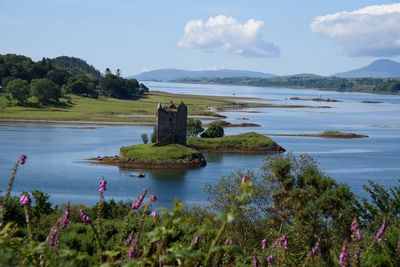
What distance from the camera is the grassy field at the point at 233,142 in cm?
8756

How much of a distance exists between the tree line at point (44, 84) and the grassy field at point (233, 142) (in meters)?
57.4

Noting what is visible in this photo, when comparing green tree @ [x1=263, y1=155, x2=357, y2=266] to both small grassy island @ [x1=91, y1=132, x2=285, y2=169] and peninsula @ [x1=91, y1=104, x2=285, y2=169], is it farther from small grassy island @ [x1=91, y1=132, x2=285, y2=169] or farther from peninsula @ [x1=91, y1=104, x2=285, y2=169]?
peninsula @ [x1=91, y1=104, x2=285, y2=169]

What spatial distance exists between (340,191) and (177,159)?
2630 inches

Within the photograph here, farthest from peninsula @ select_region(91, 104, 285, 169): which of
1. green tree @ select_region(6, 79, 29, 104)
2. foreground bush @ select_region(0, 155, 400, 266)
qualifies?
foreground bush @ select_region(0, 155, 400, 266)

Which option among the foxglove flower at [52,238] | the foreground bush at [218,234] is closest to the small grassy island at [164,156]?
the foreground bush at [218,234]

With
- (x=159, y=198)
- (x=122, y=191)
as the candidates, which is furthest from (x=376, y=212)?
(x=122, y=191)

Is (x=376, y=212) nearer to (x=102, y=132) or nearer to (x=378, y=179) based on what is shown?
(x=378, y=179)

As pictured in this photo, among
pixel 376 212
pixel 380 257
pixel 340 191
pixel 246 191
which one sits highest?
pixel 246 191

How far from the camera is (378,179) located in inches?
2479

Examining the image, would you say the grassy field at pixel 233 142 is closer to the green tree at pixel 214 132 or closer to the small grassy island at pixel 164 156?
the small grassy island at pixel 164 156

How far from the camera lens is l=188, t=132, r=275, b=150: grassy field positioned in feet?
287

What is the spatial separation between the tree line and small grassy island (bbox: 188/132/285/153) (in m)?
57.7

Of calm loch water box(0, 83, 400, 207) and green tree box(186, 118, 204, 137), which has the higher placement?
green tree box(186, 118, 204, 137)

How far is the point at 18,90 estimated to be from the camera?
438 feet
